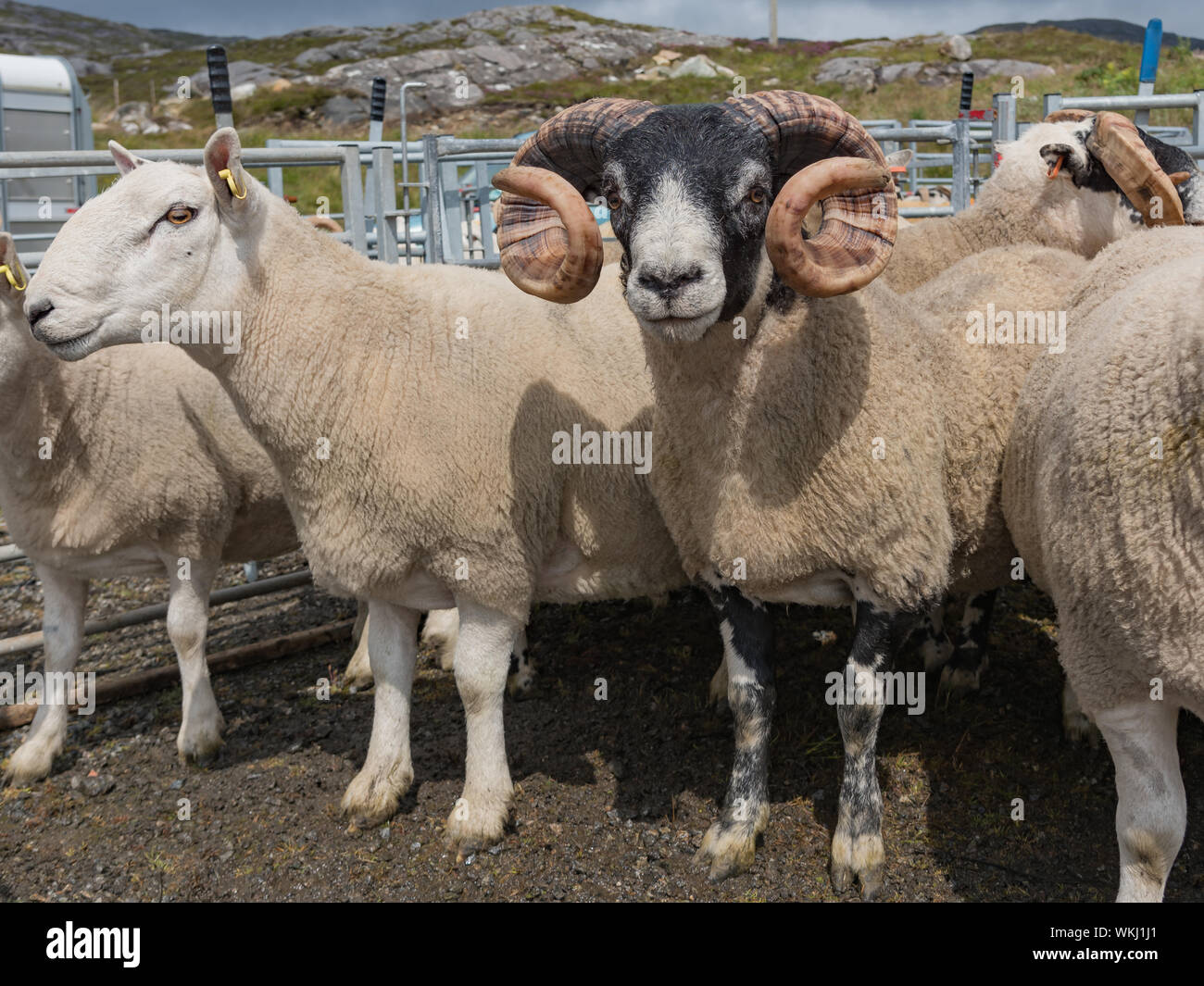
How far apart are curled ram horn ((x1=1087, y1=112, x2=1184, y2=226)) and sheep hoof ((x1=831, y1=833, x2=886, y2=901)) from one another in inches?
114

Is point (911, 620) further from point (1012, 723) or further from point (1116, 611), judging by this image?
point (1012, 723)

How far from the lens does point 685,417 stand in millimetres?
3797

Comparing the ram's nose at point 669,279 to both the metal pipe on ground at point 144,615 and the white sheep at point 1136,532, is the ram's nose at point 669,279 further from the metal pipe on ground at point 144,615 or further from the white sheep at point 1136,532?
the metal pipe on ground at point 144,615

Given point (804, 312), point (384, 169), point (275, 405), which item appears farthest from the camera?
point (384, 169)

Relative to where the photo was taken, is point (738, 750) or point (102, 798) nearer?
point (738, 750)

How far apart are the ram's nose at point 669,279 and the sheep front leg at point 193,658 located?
3125 mm

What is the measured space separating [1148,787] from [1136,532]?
0.79 meters

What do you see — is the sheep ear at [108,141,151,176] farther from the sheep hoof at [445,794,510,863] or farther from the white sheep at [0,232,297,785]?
the sheep hoof at [445,794,510,863]

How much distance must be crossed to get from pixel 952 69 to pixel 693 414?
55.6 meters

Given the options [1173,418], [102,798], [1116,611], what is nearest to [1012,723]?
[1116,611]

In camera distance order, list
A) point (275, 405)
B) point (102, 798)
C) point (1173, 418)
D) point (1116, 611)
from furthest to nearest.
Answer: point (102, 798) < point (275, 405) < point (1116, 611) < point (1173, 418)

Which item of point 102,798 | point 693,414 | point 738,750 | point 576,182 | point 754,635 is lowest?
point 102,798

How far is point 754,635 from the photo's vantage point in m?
3.99

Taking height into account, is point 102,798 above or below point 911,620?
below
